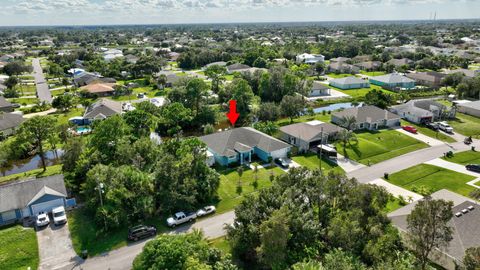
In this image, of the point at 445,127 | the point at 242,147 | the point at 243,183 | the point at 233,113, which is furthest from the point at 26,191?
the point at 445,127

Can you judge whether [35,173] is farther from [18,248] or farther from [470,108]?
[470,108]

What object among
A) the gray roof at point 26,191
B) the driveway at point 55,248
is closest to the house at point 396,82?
the gray roof at point 26,191

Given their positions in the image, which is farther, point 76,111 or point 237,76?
point 237,76

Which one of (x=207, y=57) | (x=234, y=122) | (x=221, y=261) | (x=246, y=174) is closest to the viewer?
(x=221, y=261)

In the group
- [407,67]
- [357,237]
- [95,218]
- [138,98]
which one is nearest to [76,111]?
[138,98]

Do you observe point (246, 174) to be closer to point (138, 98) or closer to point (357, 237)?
point (357, 237)

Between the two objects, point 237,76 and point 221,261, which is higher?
point 237,76
